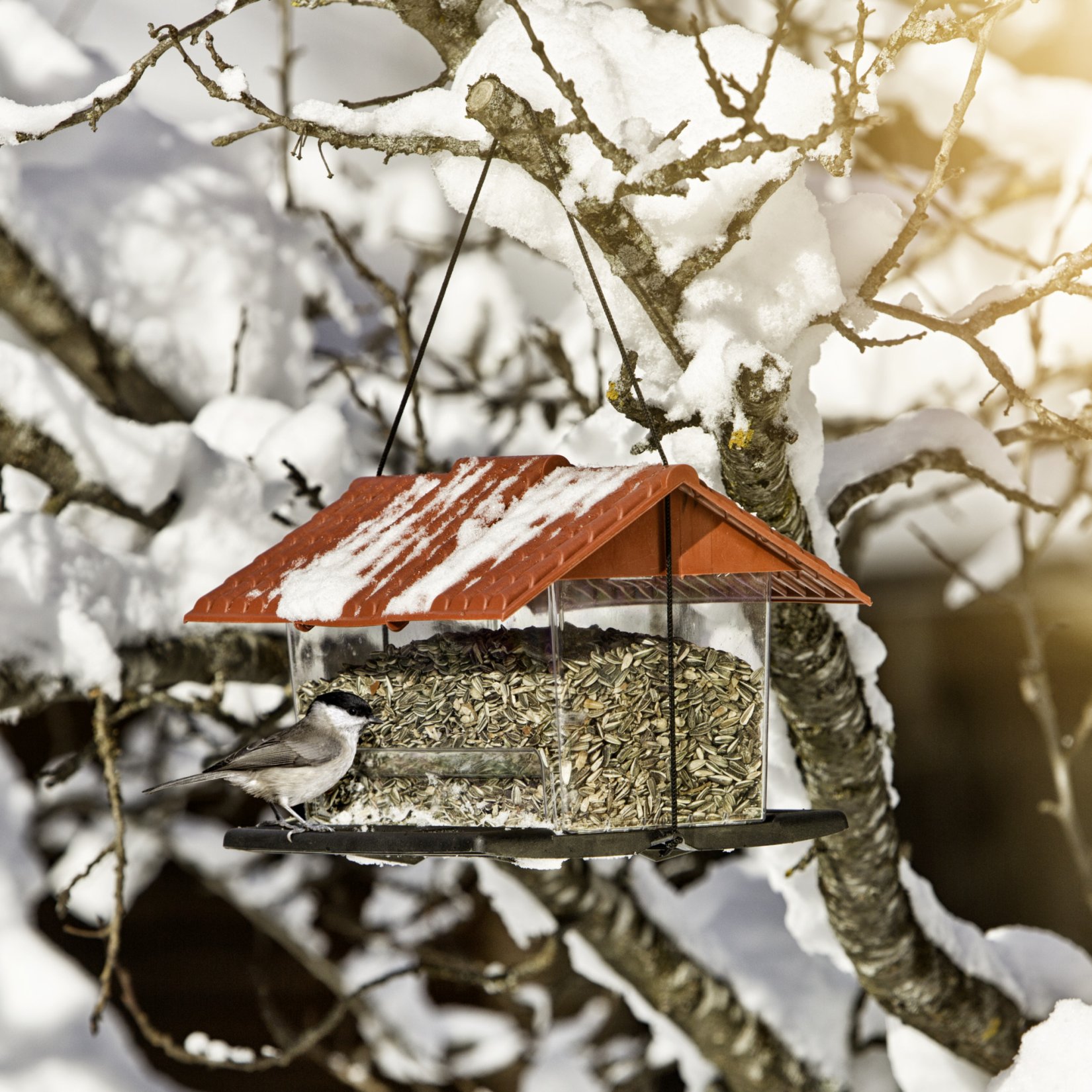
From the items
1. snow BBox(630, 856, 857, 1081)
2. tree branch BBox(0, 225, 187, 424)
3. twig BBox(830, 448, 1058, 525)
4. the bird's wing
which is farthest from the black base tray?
tree branch BBox(0, 225, 187, 424)

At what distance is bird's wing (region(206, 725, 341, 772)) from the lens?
1.94 m

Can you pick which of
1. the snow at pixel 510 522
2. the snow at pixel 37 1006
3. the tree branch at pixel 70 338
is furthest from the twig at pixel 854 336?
the snow at pixel 37 1006

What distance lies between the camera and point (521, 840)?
1.78m

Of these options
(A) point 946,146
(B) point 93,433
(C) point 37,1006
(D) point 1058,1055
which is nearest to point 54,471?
(B) point 93,433

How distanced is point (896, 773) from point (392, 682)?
567 cm

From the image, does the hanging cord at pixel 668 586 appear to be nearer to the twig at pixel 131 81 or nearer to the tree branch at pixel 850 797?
the tree branch at pixel 850 797

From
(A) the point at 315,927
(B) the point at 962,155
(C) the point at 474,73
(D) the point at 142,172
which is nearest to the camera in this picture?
(C) the point at 474,73

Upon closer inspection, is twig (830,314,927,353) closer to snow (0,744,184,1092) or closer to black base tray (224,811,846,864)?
black base tray (224,811,846,864)

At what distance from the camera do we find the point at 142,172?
423cm

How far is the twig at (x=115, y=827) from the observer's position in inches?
97.3

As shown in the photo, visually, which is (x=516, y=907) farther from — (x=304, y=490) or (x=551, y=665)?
(x=551, y=665)

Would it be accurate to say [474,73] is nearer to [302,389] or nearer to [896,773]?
[302,389]

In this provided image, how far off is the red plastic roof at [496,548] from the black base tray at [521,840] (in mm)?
339

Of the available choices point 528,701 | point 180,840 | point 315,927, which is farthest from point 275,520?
point 315,927
